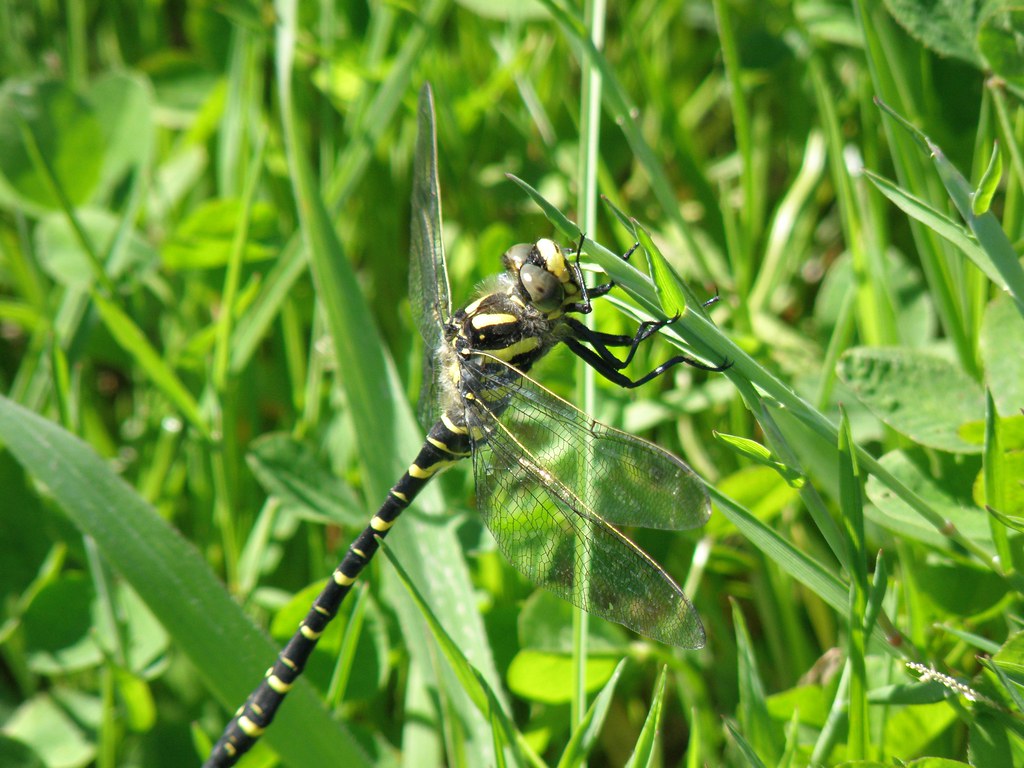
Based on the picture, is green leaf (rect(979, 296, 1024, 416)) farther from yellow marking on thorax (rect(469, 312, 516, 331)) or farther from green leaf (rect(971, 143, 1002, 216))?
yellow marking on thorax (rect(469, 312, 516, 331))

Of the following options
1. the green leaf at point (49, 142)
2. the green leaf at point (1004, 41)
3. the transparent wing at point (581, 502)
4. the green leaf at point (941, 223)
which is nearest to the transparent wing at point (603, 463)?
the transparent wing at point (581, 502)

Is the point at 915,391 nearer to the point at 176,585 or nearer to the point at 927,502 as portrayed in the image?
the point at 927,502

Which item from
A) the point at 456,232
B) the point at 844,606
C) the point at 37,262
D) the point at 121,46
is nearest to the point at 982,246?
the point at 844,606

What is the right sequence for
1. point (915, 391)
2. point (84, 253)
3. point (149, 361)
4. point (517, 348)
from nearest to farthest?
point (915, 391), point (517, 348), point (149, 361), point (84, 253)

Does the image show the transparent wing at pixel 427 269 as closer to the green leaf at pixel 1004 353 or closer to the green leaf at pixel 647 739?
the green leaf at pixel 647 739

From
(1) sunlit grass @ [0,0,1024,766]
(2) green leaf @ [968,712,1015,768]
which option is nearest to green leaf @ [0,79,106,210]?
(1) sunlit grass @ [0,0,1024,766]

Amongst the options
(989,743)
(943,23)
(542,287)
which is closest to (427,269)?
(542,287)
